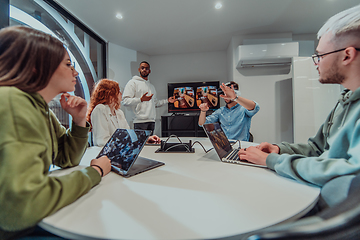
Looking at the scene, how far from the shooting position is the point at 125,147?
2.69ft

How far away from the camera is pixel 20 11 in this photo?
1.86 meters

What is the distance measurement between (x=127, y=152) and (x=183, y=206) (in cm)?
41

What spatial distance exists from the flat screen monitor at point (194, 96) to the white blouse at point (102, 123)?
96.4 inches

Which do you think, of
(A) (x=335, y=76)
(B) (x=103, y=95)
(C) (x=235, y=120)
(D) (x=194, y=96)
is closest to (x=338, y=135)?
(A) (x=335, y=76)

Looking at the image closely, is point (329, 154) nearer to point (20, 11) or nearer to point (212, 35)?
point (20, 11)

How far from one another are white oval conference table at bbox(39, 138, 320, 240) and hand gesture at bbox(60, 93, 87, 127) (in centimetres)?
27

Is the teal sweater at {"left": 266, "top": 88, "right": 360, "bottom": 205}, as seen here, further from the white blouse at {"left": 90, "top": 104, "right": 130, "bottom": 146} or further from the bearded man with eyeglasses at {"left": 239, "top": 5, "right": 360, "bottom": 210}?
the white blouse at {"left": 90, "top": 104, "right": 130, "bottom": 146}

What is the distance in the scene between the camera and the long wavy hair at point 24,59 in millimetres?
531

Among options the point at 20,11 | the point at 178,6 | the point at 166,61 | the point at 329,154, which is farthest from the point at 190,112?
the point at 329,154

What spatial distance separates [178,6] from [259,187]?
269cm

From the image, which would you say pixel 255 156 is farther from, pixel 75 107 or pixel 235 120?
pixel 235 120

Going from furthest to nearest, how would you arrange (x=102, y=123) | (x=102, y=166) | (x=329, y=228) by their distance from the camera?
(x=102, y=123) → (x=102, y=166) → (x=329, y=228)

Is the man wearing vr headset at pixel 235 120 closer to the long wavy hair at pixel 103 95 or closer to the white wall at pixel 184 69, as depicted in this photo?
the long wavy hair at pixel 103 95

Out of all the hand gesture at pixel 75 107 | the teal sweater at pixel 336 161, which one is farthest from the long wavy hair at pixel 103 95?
the teal sweater at pixel 336 161
